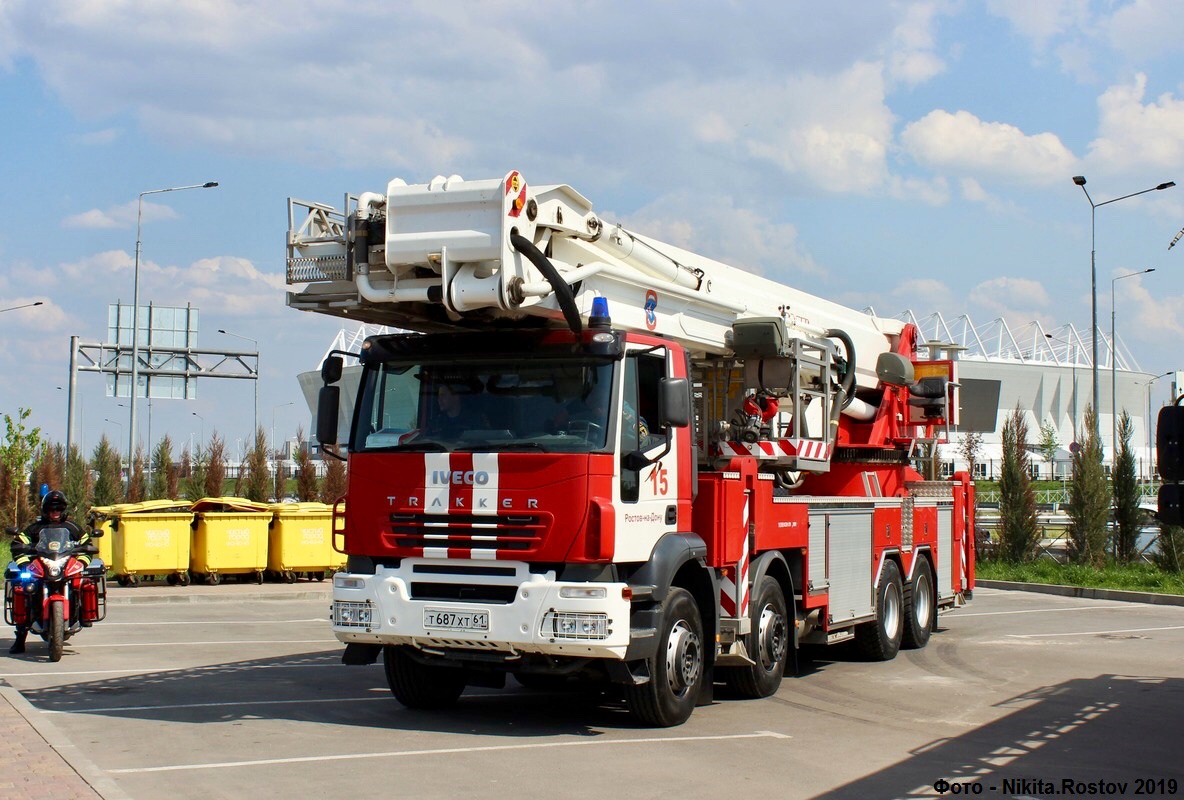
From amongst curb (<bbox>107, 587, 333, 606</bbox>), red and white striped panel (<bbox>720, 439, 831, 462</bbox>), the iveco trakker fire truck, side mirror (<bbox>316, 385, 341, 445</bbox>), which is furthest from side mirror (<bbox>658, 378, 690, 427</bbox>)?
curb (<bbox>107, 587, 333, 606</bbox>)

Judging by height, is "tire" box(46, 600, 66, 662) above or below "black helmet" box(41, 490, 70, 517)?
below

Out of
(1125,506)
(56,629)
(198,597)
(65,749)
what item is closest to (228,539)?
(198,597)

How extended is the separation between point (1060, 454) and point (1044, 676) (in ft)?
308

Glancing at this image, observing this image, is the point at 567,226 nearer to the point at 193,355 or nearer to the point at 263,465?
the point at 263,465

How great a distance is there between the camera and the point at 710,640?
33.1ft

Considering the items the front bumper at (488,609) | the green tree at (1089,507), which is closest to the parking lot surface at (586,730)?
the front bumper at (488,609)

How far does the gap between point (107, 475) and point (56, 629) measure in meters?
23.8

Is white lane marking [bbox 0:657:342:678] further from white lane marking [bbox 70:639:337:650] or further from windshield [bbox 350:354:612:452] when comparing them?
windshield [bbox 350:354:612:452]

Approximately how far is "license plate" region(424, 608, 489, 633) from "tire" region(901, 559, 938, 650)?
7176 millimetres

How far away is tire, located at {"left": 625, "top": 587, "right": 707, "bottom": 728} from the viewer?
925cm

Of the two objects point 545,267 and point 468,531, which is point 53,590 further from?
point 545,267

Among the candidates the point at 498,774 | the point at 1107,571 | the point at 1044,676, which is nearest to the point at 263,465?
the point at 1107,571

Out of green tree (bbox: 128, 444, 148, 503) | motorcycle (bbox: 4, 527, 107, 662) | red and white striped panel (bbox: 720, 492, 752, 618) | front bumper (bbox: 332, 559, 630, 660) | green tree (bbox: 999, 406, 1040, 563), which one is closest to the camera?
front bumper (bbox: 332, 559, 630, 660)

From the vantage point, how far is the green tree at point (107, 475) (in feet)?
114
